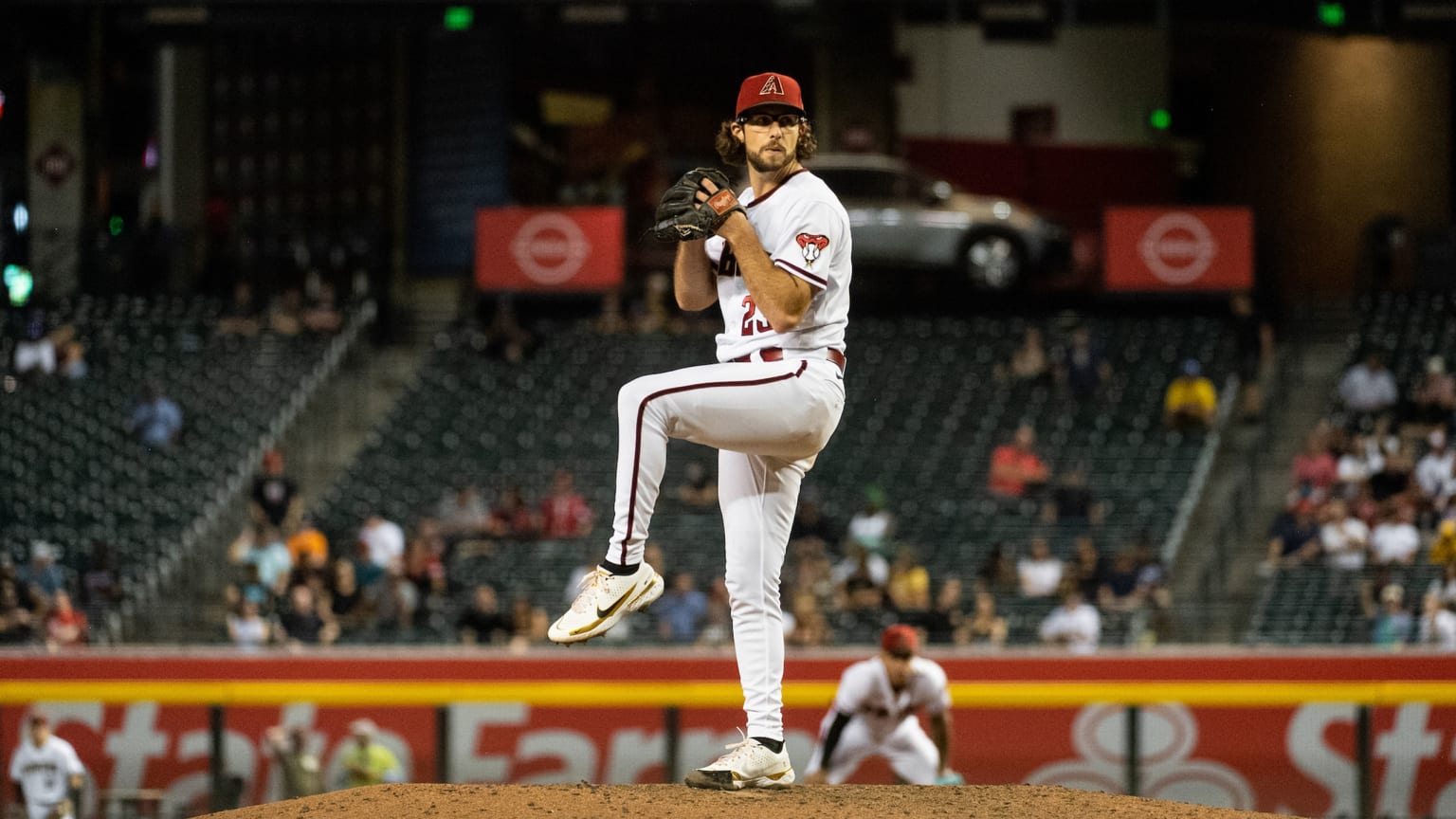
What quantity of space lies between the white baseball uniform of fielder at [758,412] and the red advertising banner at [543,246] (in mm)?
14784

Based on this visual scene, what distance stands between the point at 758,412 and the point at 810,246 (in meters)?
0.51

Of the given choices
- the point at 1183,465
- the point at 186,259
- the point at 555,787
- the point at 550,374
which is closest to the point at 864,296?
the point at 550,374

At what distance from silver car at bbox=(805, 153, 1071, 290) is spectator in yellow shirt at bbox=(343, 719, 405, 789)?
11.2 meters

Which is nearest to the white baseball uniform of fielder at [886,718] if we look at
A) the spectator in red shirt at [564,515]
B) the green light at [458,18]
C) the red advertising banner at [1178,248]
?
the spectator in red shirt at [564,515]

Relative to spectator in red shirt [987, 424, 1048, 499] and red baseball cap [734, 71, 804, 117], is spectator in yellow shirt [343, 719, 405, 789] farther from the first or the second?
spectator in red shirt [987, 424, 1048, 499]

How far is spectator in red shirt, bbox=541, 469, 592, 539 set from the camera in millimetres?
15727

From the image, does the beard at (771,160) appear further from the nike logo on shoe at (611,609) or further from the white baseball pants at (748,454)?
the nike logo on shoe at (611,609)

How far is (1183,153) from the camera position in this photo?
84.4 ft

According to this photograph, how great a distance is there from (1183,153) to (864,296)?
6.44 m

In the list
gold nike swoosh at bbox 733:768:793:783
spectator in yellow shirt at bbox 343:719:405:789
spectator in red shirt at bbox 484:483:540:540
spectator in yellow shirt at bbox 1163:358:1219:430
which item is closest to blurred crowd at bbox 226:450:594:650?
spectator in red shirt at bbox 484:483:540:540

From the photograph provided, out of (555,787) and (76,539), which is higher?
(555,787)

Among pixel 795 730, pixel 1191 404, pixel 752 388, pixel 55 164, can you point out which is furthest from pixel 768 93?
pixel 55 164

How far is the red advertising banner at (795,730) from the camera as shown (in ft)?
37.7

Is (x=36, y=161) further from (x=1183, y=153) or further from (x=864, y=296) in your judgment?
(x=1183, y=153)
